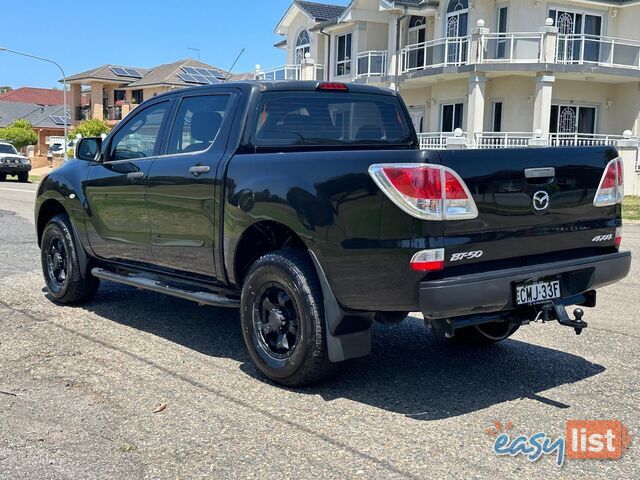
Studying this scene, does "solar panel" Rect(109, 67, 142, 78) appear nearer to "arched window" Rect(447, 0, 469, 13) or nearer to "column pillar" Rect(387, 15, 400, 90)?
"column pillar" Rect(387, 15, 400, 90)

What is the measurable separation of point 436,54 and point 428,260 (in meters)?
27.1

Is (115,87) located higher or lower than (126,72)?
lower

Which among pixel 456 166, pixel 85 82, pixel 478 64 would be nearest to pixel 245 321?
pixel 456 166

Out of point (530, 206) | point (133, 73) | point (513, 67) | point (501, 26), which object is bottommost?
point (530, 206)

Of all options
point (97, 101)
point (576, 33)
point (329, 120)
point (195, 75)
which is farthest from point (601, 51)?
point (97, 101)

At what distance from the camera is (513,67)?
2719cm

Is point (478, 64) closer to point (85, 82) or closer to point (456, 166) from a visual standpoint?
point (456, 166)

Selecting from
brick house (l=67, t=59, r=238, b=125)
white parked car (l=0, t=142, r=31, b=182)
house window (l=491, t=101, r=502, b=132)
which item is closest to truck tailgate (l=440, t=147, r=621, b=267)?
house window (l=491, t=101, r=502, b=132)

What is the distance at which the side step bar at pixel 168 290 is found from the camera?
17.4ft

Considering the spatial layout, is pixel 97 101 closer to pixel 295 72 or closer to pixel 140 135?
pixel 295 72

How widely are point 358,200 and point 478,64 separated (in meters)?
24.5

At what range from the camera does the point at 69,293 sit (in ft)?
23.2

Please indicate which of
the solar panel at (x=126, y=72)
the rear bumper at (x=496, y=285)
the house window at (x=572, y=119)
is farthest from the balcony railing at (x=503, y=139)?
the solar panel at (x=126, y=72)

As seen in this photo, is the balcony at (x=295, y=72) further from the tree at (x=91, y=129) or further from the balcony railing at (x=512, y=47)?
the tree at (x=91, y=129)
